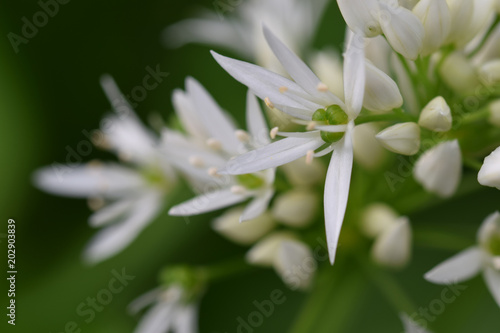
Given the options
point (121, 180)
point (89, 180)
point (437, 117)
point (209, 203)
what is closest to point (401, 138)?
point (437, 117)

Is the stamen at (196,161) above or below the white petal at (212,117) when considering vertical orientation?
below

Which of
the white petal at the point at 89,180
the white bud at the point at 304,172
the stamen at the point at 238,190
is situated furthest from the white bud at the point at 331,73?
the white petal at the point at 89,180

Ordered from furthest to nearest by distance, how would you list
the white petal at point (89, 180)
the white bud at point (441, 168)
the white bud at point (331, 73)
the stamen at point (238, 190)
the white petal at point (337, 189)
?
the white petal at point (89, 180) → the white bud at point (331, 73) → the stamen at point (238, 190) → the white bud at point (441, 168) → the white petal at point (337, 189)

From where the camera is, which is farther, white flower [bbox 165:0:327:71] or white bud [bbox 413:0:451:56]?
white flower [bbox 165:0:327:71]

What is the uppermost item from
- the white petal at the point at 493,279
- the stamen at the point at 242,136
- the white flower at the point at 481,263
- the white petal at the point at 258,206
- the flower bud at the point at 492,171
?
the stamen at the point at 242,136

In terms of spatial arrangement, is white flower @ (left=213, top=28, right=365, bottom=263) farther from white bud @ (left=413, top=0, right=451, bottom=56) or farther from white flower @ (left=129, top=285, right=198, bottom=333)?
white flower @ (left=129, top=285, right=198, bottom=333)

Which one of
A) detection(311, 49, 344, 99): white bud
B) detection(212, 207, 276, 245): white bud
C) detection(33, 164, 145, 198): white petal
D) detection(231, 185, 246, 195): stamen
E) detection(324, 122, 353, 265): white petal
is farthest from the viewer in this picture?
detection(33, 164, 145, 198): white petal

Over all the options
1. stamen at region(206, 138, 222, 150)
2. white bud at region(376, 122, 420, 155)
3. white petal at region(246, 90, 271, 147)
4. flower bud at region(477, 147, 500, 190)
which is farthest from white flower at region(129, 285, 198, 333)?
flower bud at region(477, 147, 500, 190)

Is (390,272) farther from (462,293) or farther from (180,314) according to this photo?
(180,314)

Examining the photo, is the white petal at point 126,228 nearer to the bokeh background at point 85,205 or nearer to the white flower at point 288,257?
the bokeh background at point 85,205
